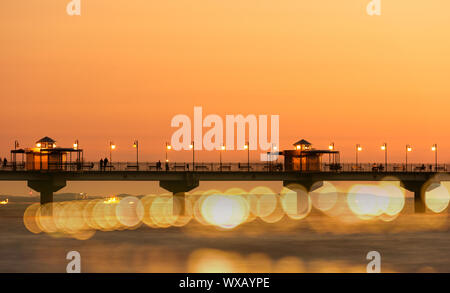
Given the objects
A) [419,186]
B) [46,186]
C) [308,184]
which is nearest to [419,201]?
[419,186]

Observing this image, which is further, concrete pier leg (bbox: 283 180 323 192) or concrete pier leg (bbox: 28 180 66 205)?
concrete pier leg (bbox: 283 180 323 192)

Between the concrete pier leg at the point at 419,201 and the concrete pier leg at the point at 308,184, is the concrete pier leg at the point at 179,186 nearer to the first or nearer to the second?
the concrete pier leg at the point at 308,184

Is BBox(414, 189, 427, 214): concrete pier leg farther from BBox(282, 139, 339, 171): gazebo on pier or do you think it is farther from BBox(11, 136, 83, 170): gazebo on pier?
BBox(11, 136, 83, 170): gazebo on pier

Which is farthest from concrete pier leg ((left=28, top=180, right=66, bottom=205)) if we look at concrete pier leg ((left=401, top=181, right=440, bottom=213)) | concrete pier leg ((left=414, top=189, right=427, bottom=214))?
concrete pier leg ((left=414, top=189, right=427, bottom=214))

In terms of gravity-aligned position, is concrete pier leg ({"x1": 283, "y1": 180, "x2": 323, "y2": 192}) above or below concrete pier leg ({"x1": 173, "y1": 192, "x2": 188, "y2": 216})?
above

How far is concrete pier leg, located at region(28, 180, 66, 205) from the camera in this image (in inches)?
3634

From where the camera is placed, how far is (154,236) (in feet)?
242

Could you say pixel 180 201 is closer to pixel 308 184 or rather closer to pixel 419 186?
pixel 308 184

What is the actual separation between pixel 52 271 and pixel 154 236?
26.8 metres

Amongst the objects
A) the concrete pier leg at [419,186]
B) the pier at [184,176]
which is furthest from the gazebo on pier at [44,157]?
the concrete pier leg at [419,186]

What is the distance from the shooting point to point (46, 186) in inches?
3639
